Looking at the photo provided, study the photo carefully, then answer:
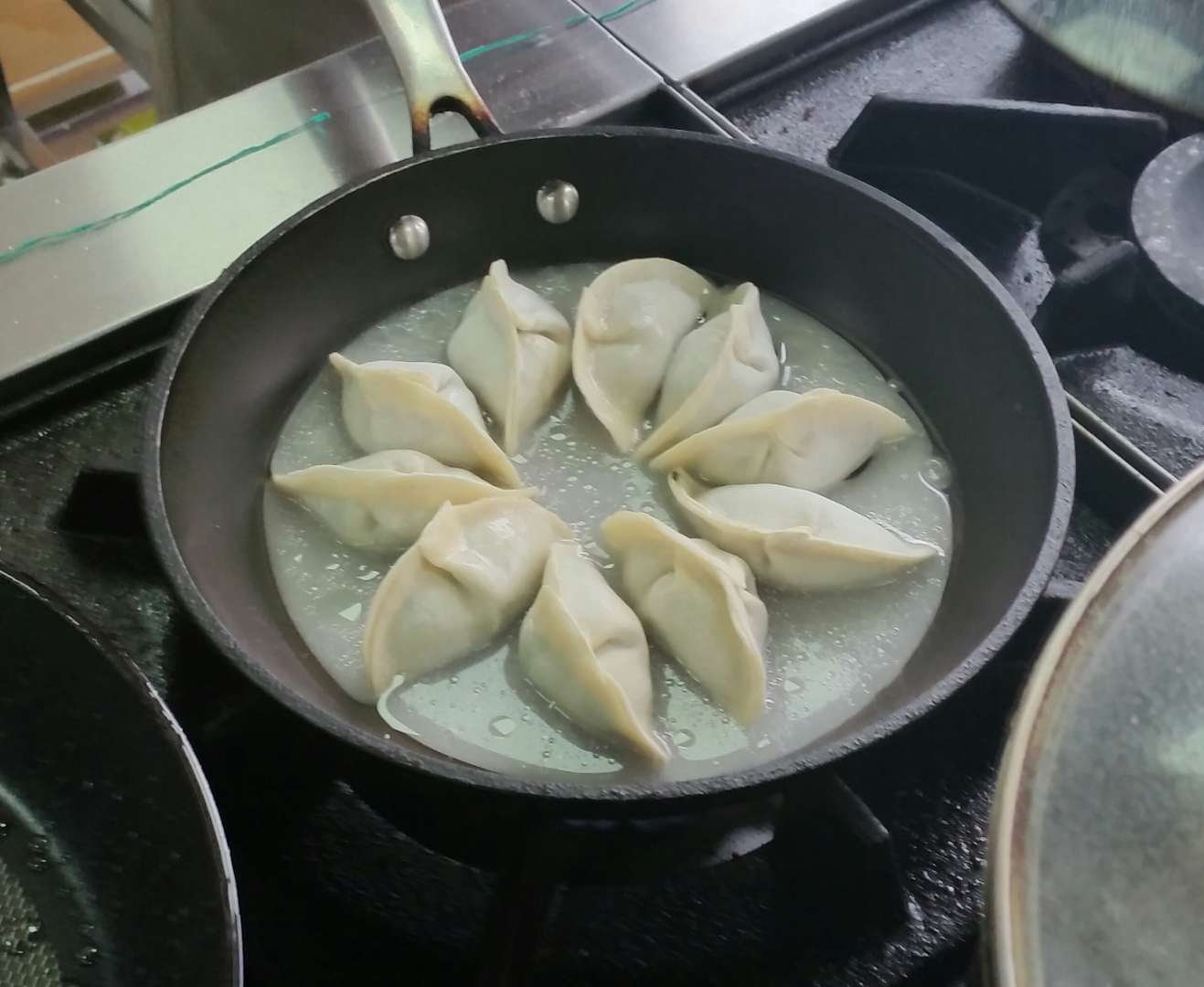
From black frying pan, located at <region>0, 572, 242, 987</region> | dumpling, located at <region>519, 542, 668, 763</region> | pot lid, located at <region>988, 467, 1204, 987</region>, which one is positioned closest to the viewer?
pot lid, located at <region>988, 467, 1204, 987</region>

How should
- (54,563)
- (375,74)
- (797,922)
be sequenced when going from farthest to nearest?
(375,74)
(54,563)
(797,922)

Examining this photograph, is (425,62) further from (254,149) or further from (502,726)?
(502,726)

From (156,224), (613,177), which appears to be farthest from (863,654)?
(156,224)

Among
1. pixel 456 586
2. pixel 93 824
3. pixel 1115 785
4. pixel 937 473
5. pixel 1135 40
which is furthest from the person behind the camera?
pixel 1135 40

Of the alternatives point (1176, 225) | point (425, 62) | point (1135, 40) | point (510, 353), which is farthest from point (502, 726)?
point (1135, 40)

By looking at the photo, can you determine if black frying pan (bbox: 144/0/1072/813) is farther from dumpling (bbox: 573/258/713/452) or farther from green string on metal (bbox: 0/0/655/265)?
green string on metal (bbox: 0/0/655/265)

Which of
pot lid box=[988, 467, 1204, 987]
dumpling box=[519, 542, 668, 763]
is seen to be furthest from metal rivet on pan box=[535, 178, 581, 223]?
pot lid box=[988, 467, 1204, 987]

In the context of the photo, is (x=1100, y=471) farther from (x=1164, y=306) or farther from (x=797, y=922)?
(x=797, y=922)
